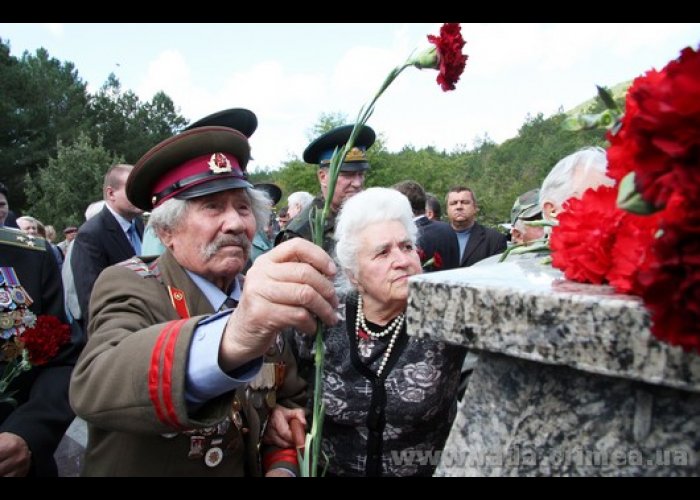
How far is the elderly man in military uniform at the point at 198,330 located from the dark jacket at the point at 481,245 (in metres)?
A: 3.87

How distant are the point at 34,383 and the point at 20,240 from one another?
0.69 m

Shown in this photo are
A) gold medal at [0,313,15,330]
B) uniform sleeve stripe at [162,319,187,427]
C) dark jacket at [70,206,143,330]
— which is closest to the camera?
uniform sleeve stripe at [162,319,187,427]

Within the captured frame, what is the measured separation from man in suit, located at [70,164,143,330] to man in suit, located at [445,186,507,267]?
3.43m

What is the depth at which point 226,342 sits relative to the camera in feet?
4.00

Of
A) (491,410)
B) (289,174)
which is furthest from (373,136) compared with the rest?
(289,174)

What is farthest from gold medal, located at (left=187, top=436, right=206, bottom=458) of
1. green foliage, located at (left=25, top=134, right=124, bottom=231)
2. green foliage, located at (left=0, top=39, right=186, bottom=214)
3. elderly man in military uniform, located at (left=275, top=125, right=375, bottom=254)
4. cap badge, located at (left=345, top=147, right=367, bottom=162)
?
green foliage, located at (left=0, top=39, right=186, bottom=214)

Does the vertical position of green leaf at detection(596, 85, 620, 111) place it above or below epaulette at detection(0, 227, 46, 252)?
above

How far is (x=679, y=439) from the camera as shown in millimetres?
776

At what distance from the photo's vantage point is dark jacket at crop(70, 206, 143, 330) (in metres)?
4.30

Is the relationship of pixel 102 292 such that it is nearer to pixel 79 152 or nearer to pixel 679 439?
pixel 679 439

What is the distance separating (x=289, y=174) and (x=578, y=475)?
111ft

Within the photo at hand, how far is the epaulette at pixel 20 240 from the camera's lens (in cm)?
252

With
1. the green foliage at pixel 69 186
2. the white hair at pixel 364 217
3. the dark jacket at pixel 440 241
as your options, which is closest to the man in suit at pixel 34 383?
the white hair at pixel 364 217

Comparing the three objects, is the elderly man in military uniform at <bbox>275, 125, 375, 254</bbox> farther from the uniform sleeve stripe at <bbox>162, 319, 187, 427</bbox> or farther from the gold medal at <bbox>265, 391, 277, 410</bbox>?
the uniform sleeve stripe at <bbox>162, 319, 187, 427</bbox>
